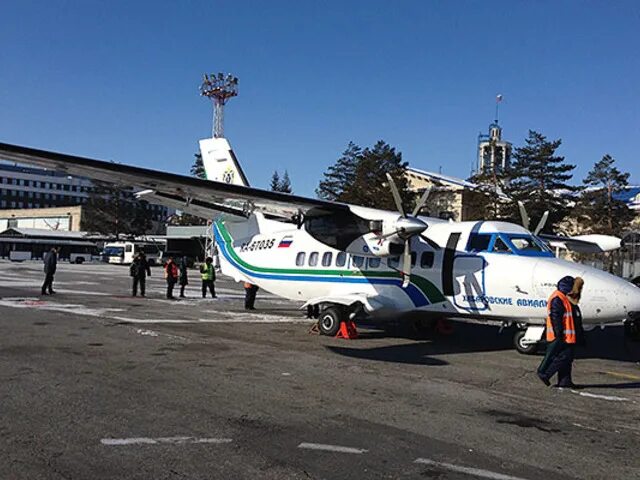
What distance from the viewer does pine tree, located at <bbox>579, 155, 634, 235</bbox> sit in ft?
155

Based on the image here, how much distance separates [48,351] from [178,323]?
4993 mm

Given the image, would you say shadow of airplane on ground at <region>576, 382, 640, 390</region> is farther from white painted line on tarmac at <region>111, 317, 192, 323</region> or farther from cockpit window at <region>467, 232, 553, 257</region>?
white painted line on tarmac at <region>111, 317, 192, 323</region>

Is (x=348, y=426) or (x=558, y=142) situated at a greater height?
(x=558, y=142)

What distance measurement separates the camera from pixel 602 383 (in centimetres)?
980

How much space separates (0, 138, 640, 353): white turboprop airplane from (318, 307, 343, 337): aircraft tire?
0.08 ft

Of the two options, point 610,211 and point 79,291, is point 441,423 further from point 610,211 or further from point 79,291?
point 610,211

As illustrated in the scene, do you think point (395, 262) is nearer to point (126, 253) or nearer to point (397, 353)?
point (397, 353)

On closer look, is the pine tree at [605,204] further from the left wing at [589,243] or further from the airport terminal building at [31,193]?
the airport terminal building at [31,193]

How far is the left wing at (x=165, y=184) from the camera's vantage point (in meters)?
12.1

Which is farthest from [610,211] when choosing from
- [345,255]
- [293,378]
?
[293,378]

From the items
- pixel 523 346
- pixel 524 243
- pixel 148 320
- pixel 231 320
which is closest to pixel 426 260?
pixel 524 243

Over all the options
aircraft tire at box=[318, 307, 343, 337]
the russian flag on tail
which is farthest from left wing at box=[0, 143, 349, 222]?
aircraft tire at box=[318, 307, 343, 337]

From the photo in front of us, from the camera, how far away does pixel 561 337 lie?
884 centimetres

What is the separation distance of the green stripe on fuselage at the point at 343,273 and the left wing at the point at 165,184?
1511mm
